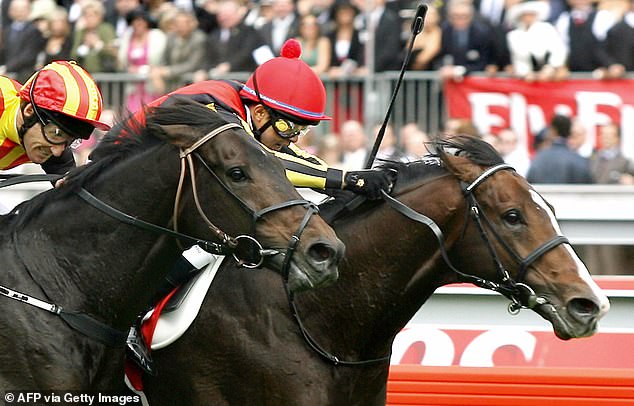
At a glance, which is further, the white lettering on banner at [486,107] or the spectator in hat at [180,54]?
the spectator in hat at [180,54]

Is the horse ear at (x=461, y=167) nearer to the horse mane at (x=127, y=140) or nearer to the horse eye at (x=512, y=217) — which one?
the horse eye at (x=512, y=217)

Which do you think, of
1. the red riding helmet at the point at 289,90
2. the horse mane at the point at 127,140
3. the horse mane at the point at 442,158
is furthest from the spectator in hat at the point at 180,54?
the horse mane at the point at 127,140

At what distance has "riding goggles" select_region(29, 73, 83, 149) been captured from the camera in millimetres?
5086

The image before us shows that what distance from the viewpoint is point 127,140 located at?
4.95 m

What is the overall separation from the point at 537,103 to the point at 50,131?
6.05 m

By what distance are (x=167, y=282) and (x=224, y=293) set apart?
26 cm

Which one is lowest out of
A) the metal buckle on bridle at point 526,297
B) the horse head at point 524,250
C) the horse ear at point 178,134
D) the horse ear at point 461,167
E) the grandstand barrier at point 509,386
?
the grandstand barrier at point 509,386

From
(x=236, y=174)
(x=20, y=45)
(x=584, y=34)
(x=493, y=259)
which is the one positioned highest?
(x=236, y=174)

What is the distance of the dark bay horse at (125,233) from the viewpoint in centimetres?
466

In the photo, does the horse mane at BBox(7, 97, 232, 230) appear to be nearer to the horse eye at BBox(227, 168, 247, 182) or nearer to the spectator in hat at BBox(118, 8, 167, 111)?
the horse eye at BBox(227, 168, 247, 182)

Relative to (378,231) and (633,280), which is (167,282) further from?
(633,280)

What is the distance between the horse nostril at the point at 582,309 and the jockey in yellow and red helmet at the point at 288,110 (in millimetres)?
1018

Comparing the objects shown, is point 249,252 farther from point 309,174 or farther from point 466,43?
point 466,43

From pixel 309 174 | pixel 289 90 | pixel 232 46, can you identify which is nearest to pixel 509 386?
pixel 309 174
